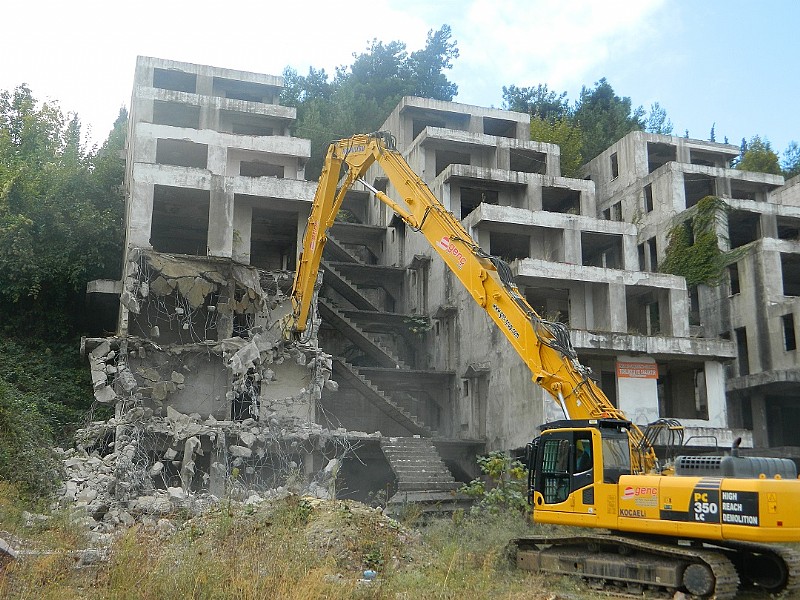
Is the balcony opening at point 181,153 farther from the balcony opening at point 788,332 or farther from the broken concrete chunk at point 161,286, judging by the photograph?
the balcony opening at point 788,332

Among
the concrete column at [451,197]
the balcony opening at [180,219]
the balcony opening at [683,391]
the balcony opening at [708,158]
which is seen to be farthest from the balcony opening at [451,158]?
the balcony opening at [683,391]

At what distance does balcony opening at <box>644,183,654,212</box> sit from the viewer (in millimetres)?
42844

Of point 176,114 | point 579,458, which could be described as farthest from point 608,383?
point 176,114

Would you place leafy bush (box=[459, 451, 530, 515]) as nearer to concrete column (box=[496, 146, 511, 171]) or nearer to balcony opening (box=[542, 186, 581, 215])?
balcony opening (box=[542, 186, 581, 215])

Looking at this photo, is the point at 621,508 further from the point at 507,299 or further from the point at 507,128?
the point at 507,128

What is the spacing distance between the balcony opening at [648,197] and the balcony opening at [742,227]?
4.24 meters

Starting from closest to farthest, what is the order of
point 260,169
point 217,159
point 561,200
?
1. point 217,159
2. point 260,169
3. point 561,200

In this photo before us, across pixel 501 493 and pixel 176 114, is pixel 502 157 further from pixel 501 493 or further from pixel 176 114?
pixel 501 493

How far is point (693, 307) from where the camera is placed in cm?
3866

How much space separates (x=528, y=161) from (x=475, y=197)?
199 inches

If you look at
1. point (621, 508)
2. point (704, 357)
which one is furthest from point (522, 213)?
point (621, 508)

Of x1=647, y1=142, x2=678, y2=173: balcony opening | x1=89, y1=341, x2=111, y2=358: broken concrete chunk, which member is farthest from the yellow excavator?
x1=647, y1=142, x2=678, y2=173: balcony opening

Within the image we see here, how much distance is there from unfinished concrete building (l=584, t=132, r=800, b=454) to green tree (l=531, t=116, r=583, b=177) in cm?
258

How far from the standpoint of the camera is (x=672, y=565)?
12352 millimetres
